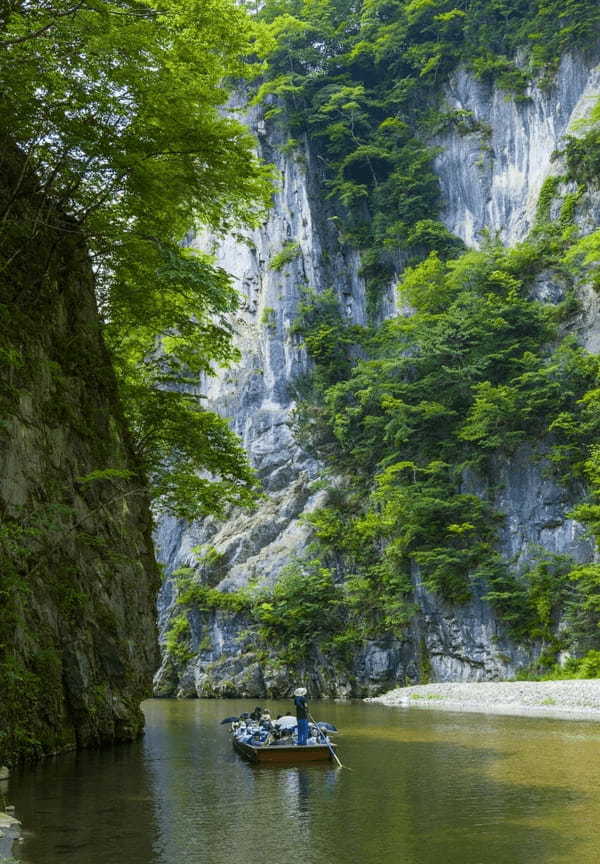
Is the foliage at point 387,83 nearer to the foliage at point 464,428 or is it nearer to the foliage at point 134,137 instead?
the foliage at point 464,428

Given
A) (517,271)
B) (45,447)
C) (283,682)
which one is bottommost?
(283,682)

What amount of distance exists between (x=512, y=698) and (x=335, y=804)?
18032 millimetres

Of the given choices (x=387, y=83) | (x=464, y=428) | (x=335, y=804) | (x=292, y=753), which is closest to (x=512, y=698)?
(x=464, y=428)

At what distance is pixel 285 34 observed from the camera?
52844 millimetres

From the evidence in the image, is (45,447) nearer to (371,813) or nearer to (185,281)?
(185,281)

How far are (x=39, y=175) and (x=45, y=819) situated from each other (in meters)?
10.6

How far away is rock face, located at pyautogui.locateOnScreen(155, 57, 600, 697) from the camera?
3572cm

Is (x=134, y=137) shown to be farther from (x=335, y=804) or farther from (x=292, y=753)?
(x=292, y=753)

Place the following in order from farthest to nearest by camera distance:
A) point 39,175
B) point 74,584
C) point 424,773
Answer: point 74,584 < point 39,175 < point 424,773

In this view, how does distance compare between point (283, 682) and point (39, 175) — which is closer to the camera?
point (39, 175)

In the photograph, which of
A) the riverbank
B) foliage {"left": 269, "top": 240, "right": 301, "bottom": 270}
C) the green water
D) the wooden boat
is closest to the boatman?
the wooden boat

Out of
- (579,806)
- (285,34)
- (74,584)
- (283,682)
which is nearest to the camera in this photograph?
(579,806)

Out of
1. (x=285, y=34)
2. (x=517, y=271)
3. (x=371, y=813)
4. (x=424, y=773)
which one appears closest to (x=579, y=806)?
(x=371, y=813)

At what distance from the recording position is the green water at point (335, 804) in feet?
27.5
